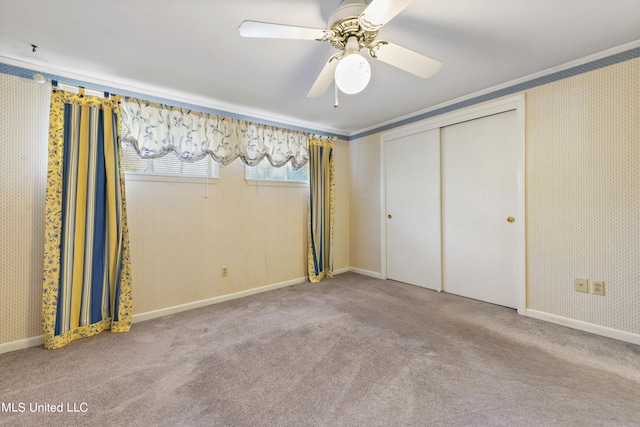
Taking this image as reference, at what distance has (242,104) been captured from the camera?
3145mm

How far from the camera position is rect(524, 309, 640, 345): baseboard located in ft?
6.88

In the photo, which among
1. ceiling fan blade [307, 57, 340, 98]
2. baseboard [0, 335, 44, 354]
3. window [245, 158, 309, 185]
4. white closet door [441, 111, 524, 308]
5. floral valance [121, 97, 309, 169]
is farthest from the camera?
window [245, 158, 309, 185]

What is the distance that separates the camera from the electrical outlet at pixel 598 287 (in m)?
2.22

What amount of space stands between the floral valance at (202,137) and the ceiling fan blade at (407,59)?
1.97 metres

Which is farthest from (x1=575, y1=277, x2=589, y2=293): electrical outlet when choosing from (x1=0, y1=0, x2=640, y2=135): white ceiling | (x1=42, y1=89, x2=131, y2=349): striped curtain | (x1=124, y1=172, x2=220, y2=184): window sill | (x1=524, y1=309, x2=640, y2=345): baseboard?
(x1=42, y1=89, x2=131, y2=349): striped curtain

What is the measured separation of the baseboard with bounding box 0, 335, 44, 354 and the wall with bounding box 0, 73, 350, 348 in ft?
0.07

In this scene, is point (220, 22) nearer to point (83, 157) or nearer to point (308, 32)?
point (308, 32)

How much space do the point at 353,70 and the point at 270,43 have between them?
0.91 metres

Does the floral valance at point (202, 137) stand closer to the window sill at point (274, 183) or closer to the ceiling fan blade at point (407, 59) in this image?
the window sill at point (274, 183)

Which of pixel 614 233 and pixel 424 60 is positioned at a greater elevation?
pixel 424 60

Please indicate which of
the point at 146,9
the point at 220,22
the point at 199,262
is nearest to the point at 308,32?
the point at 220,22

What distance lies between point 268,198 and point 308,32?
228 centimetres

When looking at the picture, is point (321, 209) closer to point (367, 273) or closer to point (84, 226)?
point (367, 273)

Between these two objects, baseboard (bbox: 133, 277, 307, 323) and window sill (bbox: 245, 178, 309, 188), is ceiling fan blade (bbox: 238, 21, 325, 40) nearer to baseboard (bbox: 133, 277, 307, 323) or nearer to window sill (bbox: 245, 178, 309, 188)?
window sill (bbox: 245, 178, 309, 188)
